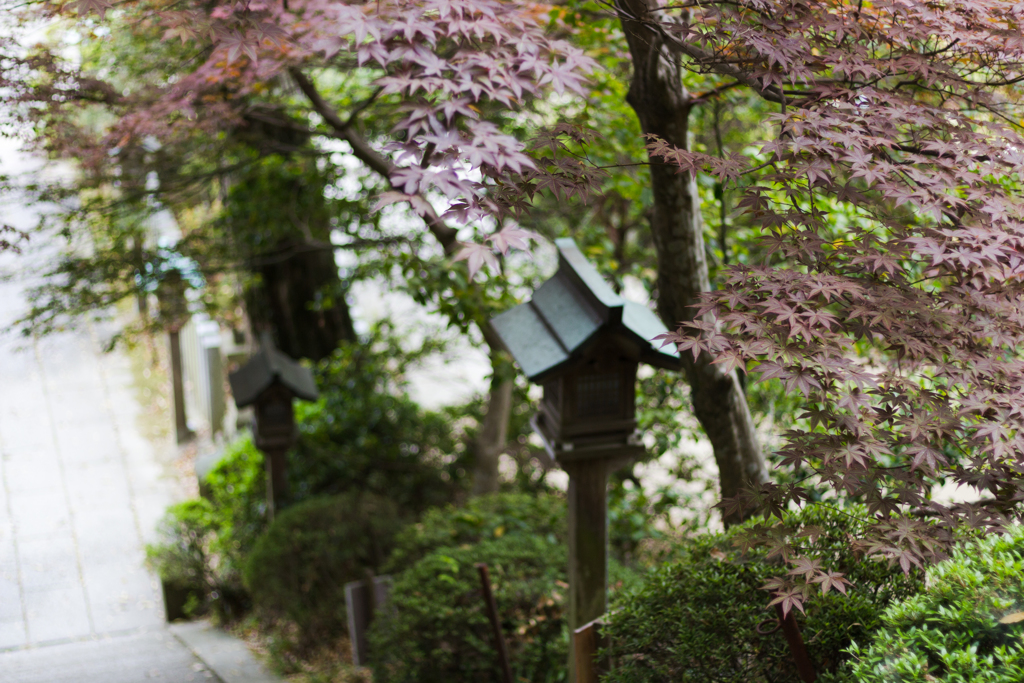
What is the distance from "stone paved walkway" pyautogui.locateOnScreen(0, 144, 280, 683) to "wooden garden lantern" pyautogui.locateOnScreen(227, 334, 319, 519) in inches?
53.7

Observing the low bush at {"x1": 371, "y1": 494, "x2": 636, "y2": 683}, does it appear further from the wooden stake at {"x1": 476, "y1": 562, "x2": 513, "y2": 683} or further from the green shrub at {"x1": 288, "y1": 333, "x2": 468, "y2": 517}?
the green shrub at {"x1": 288, "y1": 333, "x2": 468, "y2": 517}

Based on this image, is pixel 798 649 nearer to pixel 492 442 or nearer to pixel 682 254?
pixel 682 254

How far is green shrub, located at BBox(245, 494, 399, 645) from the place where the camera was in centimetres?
518

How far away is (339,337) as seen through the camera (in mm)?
7965

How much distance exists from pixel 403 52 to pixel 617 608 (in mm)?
2080

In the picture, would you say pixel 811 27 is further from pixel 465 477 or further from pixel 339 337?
pixel 339 337

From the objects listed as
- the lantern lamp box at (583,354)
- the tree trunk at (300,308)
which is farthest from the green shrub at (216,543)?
the lantern lamp box at (583,354)

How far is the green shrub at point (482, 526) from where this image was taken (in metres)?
4.57

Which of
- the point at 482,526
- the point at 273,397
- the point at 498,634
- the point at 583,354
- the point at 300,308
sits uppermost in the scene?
the point at 300,308

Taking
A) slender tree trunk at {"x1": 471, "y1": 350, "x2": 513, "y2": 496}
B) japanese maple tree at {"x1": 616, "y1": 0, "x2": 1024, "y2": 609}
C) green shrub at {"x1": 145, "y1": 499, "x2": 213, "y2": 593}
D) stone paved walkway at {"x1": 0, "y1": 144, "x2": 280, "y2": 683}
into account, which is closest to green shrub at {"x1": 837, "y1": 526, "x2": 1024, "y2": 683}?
japanese maple tree at {"x1": 616, "y1": 0, "x2": 1024, "y2": 609}

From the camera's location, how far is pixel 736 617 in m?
2.51

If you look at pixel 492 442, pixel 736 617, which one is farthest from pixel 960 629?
pixel 492 442

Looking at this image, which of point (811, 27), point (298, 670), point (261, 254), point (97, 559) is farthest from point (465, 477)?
point (811, 27)

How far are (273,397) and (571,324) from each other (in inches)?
132
